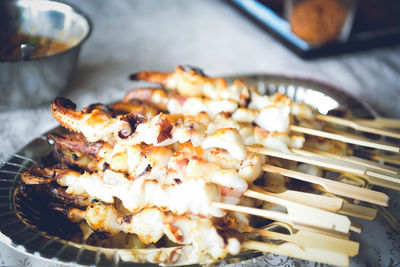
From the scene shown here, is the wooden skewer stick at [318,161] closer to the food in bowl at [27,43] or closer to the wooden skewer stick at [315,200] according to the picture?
the wooden skewer stick at [315,200]

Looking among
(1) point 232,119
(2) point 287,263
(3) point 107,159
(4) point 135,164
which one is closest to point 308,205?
(2) point 287,263

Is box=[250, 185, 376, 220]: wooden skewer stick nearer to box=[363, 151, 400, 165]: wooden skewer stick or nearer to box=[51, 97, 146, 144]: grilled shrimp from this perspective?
box=[363, 151, 400, 165]: wooden skewer stick

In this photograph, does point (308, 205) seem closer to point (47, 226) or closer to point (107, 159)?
point (107, 159)

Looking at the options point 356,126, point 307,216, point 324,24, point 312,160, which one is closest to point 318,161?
point 312,160

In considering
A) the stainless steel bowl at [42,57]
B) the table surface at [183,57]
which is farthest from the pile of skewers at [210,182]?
the table surface at [183,57]

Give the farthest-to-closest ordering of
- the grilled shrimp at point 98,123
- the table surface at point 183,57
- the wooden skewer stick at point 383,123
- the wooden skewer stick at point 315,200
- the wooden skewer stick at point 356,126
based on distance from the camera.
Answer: the table surface at point 183,57, the wooden skewer stick at point 383,123, the wooden skewer stick at point 356,126, the grilled shrimp at point 98,123, the wooden skewer stick at point 315,200

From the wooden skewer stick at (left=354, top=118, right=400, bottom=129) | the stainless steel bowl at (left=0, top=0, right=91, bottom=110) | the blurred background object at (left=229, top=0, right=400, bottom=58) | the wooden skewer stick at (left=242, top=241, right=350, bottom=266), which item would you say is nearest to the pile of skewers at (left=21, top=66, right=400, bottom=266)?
the wooden skewer stick at (left=242, top=241, right=350, bottom=266)
